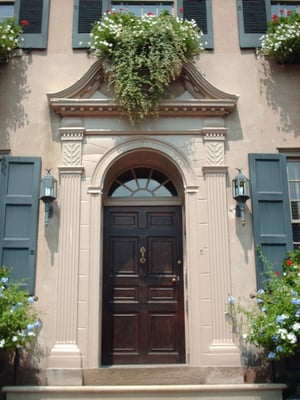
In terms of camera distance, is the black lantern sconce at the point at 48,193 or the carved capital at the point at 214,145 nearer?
the black lantern sconce at the point at 48,193

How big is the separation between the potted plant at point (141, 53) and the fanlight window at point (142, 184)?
0.85m

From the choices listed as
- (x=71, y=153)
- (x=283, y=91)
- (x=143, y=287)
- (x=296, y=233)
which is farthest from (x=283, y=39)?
(x=143, y=287)

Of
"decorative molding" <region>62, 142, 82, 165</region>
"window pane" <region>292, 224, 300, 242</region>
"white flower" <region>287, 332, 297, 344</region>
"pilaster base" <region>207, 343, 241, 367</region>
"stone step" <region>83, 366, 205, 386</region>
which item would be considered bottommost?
"stone step" <region>83, 366, 205, 386</region>

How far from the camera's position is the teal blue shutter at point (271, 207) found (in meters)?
5.77

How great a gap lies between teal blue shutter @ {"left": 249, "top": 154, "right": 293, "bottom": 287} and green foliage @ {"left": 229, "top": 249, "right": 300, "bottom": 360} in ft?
0.45

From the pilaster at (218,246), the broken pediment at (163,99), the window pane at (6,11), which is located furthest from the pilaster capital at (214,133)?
the window pane at (6,11)

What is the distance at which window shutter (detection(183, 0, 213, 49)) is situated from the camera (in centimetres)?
655

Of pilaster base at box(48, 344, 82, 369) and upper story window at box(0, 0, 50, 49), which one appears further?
upper story window at box(0, 0, 50, 49)

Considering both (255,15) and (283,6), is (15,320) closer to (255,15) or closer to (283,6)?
(255,15)

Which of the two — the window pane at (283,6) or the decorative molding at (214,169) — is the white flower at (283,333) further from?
the window pane at (283,6)

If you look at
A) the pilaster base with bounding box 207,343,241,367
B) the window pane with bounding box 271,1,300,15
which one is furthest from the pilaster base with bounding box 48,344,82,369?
the window pane with bounding box 271,1,300,15

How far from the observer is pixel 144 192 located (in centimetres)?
651

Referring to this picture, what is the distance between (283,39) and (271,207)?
7.06 ft

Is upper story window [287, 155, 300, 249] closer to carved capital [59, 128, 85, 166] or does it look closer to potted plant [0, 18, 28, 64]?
carved capital [59, 128, 85, 166]
